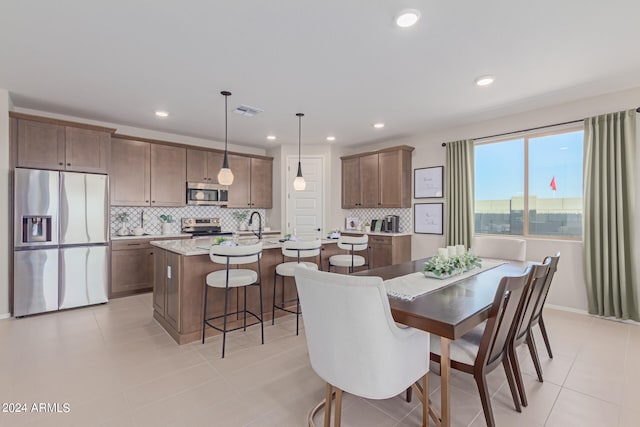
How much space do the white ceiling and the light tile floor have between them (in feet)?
8.71

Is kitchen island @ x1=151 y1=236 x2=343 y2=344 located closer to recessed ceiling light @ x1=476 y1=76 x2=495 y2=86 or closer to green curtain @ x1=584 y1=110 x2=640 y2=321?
recessed ceiling light @ x1=476 y1=76 x2=495 y2=86

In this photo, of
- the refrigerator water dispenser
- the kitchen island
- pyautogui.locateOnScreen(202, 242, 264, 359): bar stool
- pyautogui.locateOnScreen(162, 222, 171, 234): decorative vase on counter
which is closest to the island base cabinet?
the kitchen island

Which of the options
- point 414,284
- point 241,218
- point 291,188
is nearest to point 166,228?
point 241,218

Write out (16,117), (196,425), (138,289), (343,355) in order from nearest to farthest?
(343,355) → (196,425) → (16,117) → (138,289)

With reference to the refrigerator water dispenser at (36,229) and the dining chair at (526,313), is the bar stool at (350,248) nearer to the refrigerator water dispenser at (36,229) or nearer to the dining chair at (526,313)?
the dining chair at (526,313)

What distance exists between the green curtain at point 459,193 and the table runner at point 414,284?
2268 millimetres

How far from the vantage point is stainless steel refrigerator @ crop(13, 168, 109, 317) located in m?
3.54

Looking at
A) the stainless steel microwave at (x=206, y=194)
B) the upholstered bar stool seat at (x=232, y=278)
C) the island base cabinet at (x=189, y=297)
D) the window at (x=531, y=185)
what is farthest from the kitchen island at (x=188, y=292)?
the window at (x=531, y=185)

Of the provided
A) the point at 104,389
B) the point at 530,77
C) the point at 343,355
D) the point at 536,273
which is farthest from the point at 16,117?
the point at 530,77

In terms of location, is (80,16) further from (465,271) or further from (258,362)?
(465,271)

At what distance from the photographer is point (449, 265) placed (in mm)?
2344

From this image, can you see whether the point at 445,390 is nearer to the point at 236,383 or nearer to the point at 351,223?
the point at 236,383

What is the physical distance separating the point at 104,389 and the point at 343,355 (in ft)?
6.13

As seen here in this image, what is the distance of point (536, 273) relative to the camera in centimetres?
182
